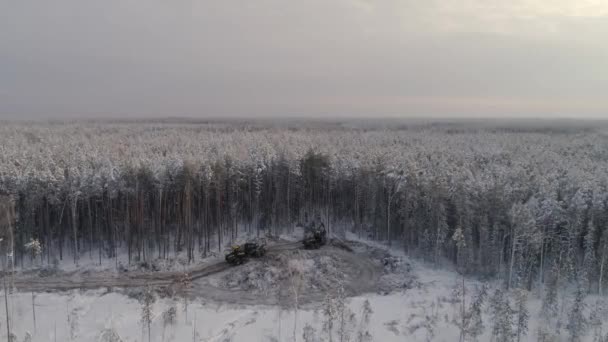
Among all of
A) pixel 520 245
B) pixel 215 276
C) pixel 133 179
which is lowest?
pixel 215 276

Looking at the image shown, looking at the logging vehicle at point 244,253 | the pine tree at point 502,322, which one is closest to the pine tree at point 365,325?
the pine tree at point 502,322

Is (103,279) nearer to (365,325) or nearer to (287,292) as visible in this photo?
(287,292)

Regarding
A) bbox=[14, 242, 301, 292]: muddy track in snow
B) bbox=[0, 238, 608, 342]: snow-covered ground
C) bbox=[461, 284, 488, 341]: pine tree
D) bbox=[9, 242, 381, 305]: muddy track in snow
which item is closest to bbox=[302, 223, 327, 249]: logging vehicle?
bbox=[9, 242, 381, 305]: muddy track in snow

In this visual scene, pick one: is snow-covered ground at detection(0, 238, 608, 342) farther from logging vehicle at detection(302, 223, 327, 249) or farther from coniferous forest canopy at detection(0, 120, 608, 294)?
logging vehicle at detection(302, 223, 327, 249)

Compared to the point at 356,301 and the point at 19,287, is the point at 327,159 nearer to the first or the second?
the point at 356,301

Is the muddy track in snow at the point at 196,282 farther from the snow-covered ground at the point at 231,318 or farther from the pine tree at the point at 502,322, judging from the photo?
the pine tree at the point at 502,322

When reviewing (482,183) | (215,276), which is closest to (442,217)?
(482,183)

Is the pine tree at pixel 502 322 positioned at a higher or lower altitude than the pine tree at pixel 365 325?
higher
